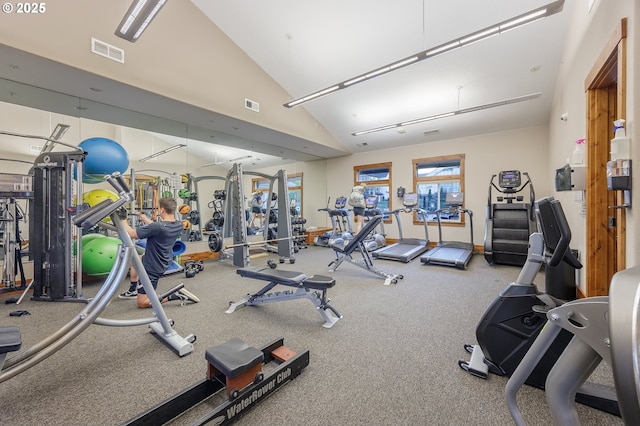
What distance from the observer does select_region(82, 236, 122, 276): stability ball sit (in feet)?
13.2

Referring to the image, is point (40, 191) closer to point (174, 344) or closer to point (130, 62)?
point (130, 62)

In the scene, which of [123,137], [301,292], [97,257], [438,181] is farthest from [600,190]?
[123,137]

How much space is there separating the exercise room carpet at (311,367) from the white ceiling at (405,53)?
4125mm

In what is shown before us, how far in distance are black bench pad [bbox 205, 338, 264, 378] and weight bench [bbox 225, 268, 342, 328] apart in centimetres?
111

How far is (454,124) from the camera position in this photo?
6.73m

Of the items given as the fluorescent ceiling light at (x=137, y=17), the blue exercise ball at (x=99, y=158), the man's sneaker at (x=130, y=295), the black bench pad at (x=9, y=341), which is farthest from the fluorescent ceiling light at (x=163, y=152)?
the black bench pad at (x=9, y=341)

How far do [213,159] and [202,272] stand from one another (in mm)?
3440

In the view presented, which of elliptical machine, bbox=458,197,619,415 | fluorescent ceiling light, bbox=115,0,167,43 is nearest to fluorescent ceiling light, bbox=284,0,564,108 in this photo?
elliptical machine, bbox=458,197,619,415

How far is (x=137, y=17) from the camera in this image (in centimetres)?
318

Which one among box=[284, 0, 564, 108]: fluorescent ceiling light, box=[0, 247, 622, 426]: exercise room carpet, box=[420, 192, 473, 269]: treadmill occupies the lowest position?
box=[0, 247, 622, 426]: exercise room carpet

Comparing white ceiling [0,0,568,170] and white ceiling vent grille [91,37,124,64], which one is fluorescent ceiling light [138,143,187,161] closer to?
white ceiling [0,0,568,170]

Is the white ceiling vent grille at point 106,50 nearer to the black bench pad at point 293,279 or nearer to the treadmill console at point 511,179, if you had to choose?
the black bench pad at point 293,279

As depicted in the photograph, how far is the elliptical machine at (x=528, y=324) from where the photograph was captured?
1595 millimetres

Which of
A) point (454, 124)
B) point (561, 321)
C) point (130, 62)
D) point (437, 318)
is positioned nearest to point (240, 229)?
point (130, 62)
